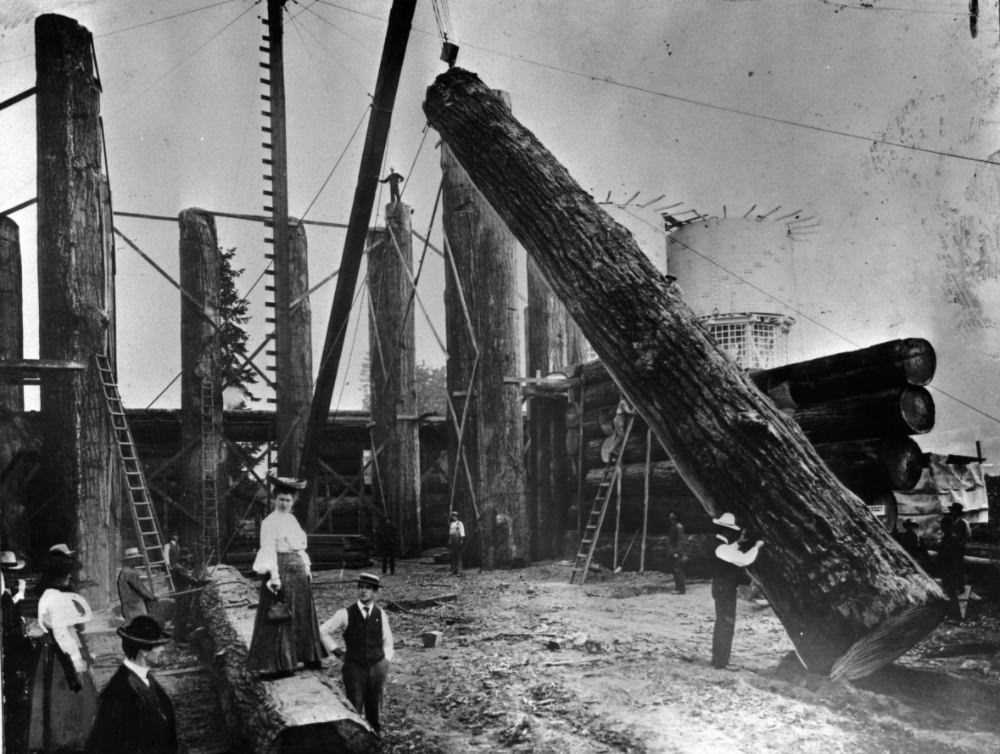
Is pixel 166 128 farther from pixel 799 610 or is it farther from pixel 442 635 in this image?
pixel 799 610

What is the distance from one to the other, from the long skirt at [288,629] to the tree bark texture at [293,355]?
113 centimetres

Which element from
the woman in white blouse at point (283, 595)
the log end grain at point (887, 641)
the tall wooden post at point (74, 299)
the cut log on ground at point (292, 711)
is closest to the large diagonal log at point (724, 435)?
the log end grain at point (887, 641)

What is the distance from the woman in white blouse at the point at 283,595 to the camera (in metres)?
3.84

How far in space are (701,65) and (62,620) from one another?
4.91 metres

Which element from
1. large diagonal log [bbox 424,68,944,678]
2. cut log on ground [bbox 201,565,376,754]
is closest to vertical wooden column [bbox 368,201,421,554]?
large diagonal log [bbox 424,68,944,678]

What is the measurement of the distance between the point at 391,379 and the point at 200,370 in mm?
2219

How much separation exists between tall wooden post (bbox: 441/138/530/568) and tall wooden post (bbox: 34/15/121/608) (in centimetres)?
401

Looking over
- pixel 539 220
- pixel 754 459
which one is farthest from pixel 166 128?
pixel 754 459

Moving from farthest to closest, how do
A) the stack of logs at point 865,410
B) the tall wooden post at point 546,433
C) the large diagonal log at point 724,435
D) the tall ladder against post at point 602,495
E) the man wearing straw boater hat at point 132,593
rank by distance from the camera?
the tall wooden post at point 546,433 → the tall ladder against post at point 602,495 → the stack of logs at point 865,410 → the man wearing straw boater hat at point 132,593 → the large diagonal log at point 724,435

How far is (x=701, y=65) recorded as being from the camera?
4535 millimetres

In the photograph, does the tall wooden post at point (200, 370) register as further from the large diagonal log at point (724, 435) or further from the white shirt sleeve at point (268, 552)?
the large diagonal log at point (724, 435)

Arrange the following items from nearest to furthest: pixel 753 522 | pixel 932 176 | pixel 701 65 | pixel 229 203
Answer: pixel 753 522 < pixel 932 176 < pixel 701 65 < pixel 229 203

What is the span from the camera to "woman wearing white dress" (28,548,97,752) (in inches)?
150

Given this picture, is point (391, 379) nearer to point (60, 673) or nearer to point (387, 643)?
point (387, 643)
